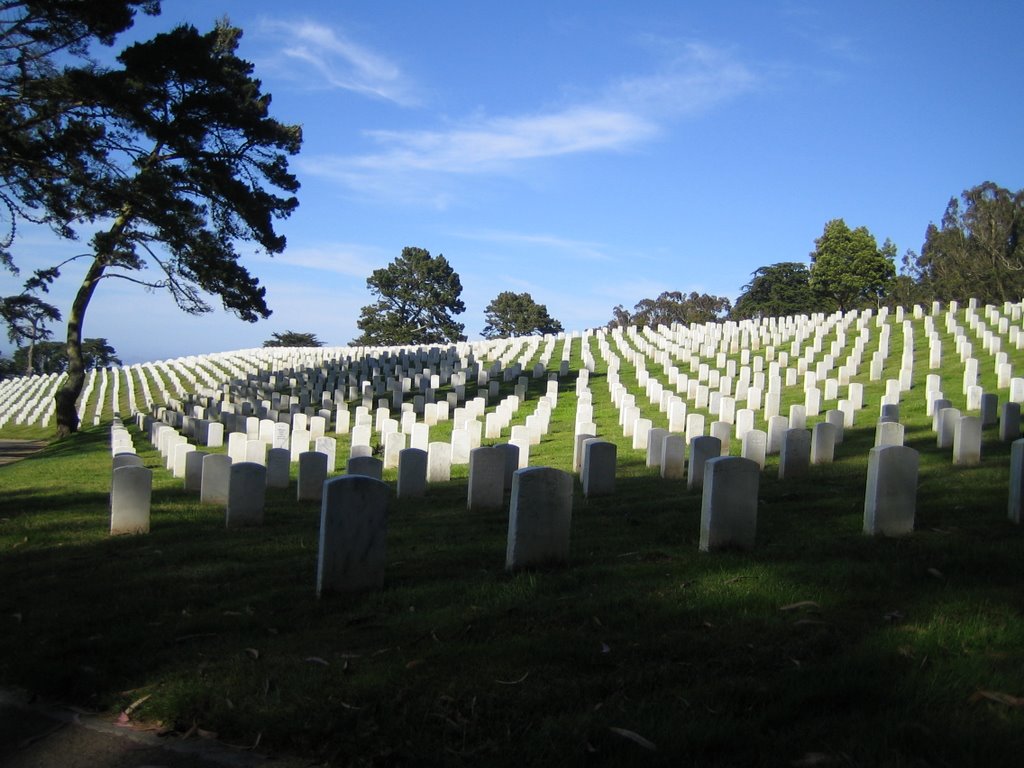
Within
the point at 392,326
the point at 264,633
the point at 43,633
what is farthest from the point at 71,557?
the point at 392,326

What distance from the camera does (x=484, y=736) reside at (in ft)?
11.6

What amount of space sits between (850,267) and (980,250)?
903cm

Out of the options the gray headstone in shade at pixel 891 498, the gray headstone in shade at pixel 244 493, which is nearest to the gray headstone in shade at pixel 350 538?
the gray headstone in shade at pixel 244 493

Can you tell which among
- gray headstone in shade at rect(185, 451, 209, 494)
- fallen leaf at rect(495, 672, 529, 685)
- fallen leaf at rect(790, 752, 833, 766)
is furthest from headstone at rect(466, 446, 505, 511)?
fallen leaf at rect(790, 752, 833, 766)

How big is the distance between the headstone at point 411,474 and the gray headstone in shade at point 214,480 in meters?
1.93

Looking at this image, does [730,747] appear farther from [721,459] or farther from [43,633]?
[43,633]

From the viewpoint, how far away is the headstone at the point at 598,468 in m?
9.41

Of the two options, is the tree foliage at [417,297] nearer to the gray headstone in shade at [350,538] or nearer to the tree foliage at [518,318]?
the tree foliage at [518,318]

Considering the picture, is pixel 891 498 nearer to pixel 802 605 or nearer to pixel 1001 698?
pixel 802 605

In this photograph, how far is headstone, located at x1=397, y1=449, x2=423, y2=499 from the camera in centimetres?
999

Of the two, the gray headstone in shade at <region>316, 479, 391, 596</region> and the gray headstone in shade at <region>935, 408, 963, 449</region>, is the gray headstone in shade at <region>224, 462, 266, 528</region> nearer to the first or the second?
the gray headstone in shade at <region>316, 479, 391, 596</region>

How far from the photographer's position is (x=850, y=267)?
67.9 metres

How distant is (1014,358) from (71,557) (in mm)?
22002

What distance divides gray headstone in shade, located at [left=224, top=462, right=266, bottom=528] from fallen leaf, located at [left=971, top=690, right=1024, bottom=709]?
247 inches
